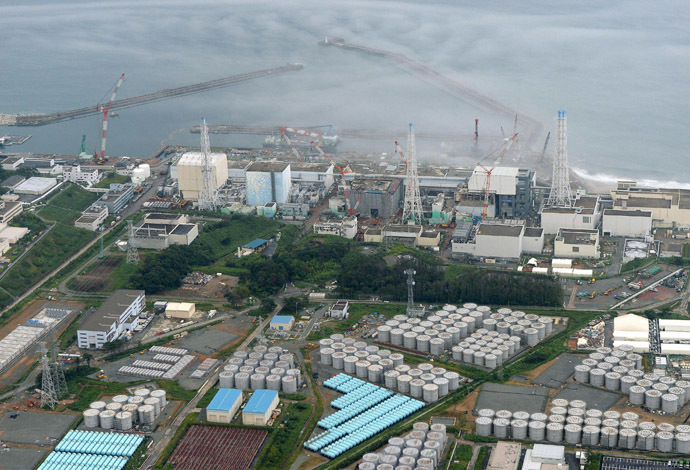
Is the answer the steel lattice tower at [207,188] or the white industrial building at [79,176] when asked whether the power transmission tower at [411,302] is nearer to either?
the steel lattice tower at [207,188]

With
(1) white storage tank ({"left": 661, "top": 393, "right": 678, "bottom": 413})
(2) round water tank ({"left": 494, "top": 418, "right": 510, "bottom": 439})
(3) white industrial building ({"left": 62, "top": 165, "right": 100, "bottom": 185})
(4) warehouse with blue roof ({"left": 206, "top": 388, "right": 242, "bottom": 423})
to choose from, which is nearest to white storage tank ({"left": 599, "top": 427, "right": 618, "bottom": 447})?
(1) white storage tank ({"left": 661, "top": 393, "right": 678, "bottom": 413})

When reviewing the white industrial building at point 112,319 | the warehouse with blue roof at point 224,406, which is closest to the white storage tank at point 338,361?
the warehouse with blue roof at point 224,406

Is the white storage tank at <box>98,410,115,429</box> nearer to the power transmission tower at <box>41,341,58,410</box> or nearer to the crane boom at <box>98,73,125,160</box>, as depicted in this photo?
the power transmission tower at <box>41,341,58,410</box>

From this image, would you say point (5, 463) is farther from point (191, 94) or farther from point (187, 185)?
point (191, 94)

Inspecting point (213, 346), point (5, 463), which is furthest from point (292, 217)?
point (5, 463)

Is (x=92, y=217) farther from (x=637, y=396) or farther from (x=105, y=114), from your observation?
(x=637, y=396)

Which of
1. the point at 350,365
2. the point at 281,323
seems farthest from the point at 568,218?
the point at 350,365
